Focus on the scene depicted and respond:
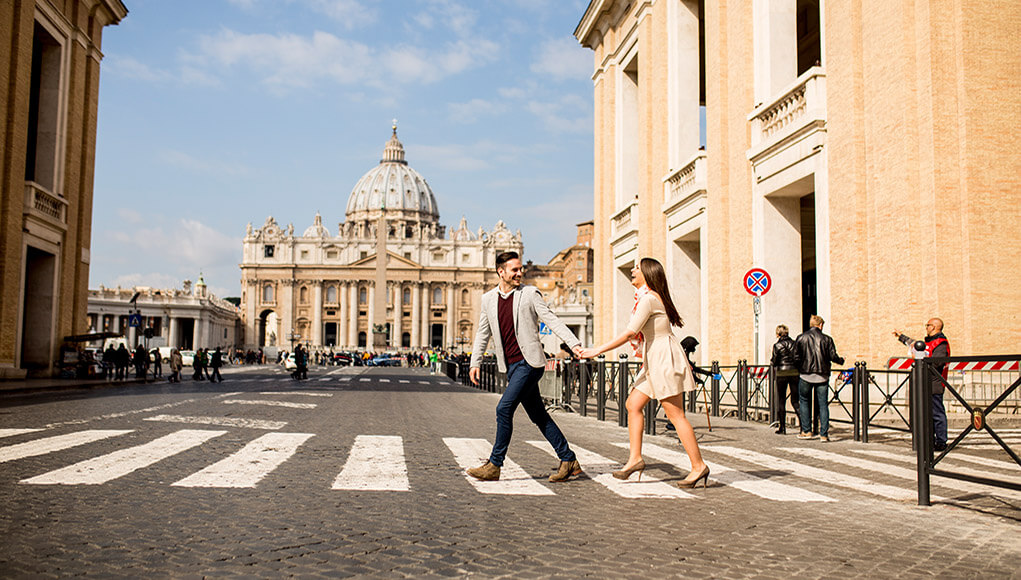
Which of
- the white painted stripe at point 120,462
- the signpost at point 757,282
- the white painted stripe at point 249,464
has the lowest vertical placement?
the white painted stripe at point 249,464

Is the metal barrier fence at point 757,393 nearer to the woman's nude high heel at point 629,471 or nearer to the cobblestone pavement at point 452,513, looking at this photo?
the cobblestone pavement at point 452,513

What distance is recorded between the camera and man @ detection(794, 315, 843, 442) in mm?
11312

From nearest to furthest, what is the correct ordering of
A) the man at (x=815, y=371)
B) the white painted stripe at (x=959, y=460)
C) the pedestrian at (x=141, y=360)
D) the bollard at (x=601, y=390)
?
the white painted stripe at (x=959, y=460), the man at (x=815, y=371), the bollard at (x=601, y=390), the pedestrian at (x=141, y=360)

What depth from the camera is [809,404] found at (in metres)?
11.6

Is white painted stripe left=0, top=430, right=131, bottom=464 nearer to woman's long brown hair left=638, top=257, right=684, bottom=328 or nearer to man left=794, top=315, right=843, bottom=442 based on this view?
woman's long brown hair left=638, top=257, right=684, bottom=328

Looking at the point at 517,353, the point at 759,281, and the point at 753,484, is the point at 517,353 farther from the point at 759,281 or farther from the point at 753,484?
the point at 759,281

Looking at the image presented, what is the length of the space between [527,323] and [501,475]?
4.24ft

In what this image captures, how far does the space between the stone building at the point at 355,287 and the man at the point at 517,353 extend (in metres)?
132

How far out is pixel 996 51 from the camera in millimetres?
12078

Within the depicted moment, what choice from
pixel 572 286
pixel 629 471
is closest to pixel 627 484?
pixel 629 471

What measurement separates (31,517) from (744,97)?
15.4 m

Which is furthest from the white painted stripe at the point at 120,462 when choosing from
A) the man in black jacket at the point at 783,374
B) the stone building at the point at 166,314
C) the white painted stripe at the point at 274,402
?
the stone building at the point at 166,314

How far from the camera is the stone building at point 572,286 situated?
7419 centimetres

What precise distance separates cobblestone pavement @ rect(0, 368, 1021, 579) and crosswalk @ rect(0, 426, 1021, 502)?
0.03 metres
